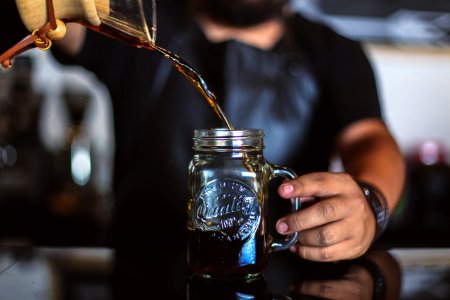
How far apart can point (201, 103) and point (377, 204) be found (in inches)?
32.5

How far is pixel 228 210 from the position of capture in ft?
2.72

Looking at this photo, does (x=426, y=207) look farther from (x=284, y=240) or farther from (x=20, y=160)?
(x=284, y=240)

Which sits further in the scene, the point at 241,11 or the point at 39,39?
the point at 241,11

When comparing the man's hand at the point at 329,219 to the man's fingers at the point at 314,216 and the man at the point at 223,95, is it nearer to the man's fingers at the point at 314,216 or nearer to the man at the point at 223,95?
the man's fingers at the point at 314,216

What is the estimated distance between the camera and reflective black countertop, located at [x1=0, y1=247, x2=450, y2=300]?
0.80 m

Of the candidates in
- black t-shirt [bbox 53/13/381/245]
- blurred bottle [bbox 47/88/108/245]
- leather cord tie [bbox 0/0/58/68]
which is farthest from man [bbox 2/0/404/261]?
leather cord tie [bbox 0/0/58/68]

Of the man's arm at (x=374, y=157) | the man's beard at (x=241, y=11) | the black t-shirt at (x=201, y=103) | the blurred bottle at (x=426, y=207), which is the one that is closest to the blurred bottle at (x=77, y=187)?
the black t-shirt at (x=201, y=103)

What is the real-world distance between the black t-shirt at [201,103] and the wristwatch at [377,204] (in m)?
0.70

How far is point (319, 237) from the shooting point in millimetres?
937

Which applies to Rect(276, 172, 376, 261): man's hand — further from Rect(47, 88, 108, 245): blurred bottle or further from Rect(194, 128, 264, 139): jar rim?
Rect(47, 88, 108, 245): blurred bottle

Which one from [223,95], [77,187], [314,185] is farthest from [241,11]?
[314,185]

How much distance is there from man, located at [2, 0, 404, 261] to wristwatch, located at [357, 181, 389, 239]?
1.84 feet

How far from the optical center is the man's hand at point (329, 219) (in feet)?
2.91

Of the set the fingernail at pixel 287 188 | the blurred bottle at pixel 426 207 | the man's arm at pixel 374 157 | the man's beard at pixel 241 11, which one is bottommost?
the blurred bottle at pixel 426 207
